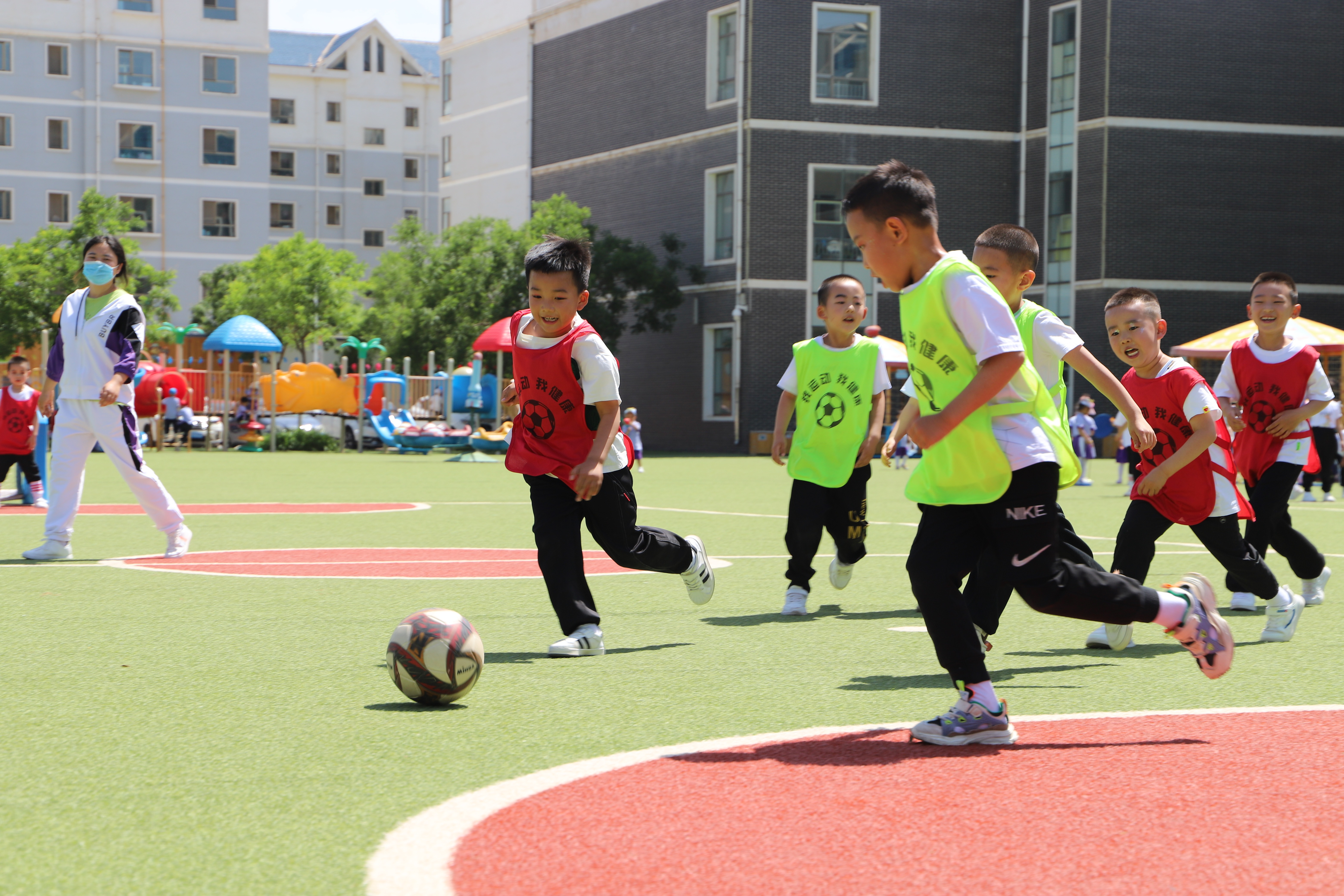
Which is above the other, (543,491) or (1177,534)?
(543,491)

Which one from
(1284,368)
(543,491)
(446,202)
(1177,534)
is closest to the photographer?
(543,491)

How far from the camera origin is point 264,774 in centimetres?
424

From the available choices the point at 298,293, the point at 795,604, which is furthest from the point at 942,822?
the point at 298,293

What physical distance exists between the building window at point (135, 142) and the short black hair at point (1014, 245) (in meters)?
→ 62.5

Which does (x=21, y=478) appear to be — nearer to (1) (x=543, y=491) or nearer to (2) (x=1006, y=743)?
(1) (x=543, y=491)

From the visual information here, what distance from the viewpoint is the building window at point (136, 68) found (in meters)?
62.5

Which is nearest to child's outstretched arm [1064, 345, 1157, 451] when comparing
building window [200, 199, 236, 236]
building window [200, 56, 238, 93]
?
building window [200, 56, 238, 93]

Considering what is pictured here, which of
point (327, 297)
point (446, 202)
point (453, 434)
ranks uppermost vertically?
point (446, 202)

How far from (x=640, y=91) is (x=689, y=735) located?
42.0 m

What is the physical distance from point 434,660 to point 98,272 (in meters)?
5.59

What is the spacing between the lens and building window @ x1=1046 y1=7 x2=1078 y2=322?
4084 centimetres

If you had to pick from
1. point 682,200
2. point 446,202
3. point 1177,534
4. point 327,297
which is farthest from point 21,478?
point 446,202

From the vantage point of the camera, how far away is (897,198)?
4.77 m

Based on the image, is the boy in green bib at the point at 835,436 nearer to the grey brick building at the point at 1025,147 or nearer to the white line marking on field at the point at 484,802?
the white line marking on field at the point at 484,802
